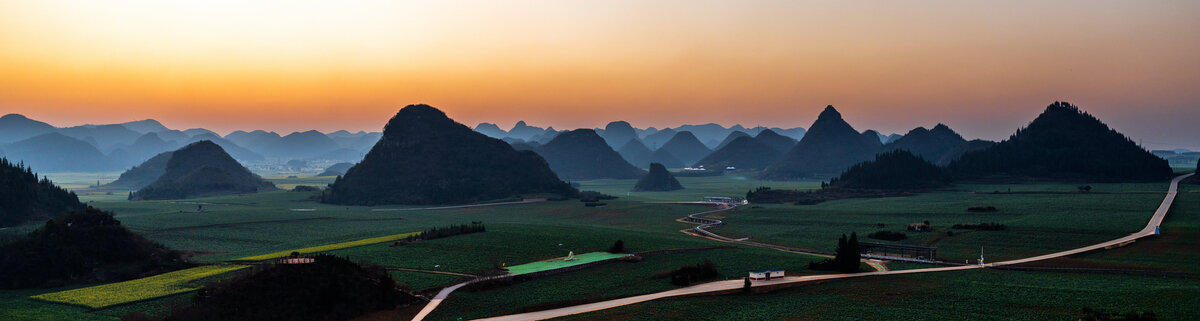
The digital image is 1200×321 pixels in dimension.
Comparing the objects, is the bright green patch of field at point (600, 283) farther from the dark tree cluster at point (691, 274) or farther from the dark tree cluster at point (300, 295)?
the dark tree cluster at point (300, 295)

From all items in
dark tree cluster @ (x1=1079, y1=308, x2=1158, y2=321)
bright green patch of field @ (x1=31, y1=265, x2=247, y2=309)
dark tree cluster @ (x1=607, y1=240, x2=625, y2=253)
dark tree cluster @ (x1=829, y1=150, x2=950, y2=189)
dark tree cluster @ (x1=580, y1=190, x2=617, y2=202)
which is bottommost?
bright green patch of field @ (x1=31, y1=265, x2=247, y2=309)

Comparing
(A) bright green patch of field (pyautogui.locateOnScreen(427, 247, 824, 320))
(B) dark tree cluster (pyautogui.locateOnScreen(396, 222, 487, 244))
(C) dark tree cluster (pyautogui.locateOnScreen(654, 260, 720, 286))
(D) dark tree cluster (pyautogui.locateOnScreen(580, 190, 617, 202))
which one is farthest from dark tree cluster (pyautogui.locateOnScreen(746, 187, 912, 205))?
(C) dark tree cluster (pyautogui.locateOnScreen(654, 260, 720, 286))

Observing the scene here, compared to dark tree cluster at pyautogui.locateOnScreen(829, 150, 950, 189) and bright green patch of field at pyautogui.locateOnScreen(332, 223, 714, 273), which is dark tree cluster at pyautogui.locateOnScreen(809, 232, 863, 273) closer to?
bright green patch of field at pyautogui.locateOnScreen(332, 223, 714, 273)

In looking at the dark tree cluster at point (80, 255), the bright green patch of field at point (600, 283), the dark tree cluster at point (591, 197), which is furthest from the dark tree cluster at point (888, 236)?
the dark tree cluster at point (591, 197)

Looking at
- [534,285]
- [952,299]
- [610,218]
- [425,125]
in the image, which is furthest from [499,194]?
[952,299]

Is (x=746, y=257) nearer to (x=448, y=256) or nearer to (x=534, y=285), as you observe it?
(x=534, y=285)

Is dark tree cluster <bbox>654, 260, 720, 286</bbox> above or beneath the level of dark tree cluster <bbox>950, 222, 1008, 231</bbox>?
beneath
